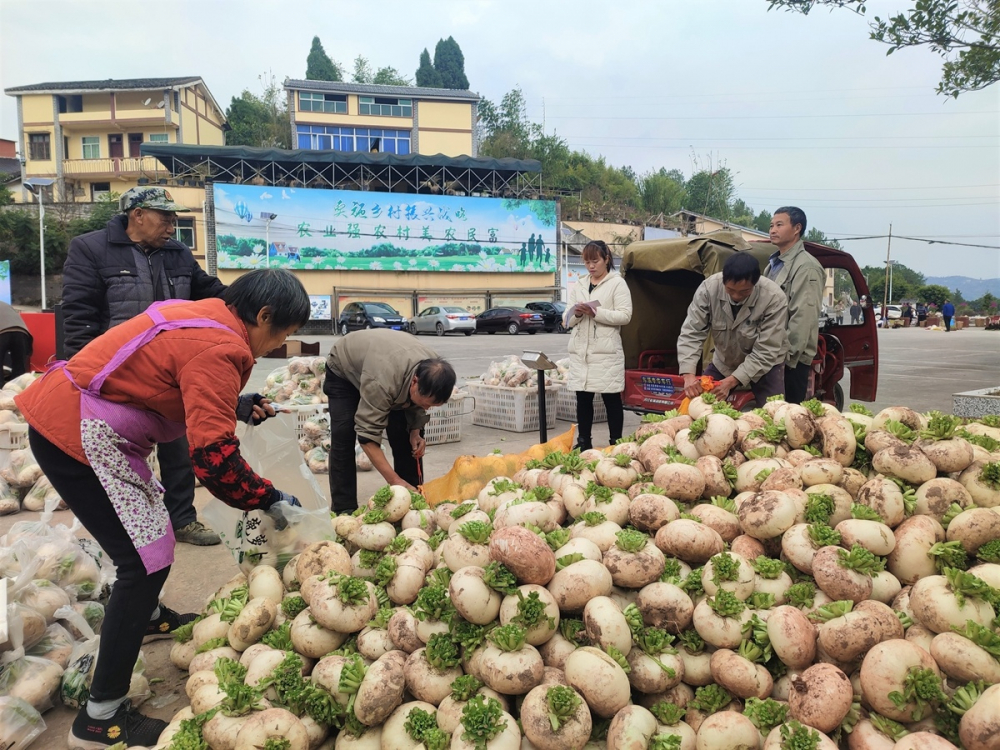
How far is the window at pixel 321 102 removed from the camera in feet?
140

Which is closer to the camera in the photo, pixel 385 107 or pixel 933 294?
pixel 385 107

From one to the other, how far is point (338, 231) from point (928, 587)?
3627 centimetres

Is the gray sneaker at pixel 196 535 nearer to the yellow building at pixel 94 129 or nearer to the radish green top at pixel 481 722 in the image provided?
the radish green top at pixel 481 722

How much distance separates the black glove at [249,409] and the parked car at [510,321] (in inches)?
973

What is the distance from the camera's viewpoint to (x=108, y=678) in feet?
8.25

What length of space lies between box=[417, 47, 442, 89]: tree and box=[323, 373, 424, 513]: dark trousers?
68852 mm

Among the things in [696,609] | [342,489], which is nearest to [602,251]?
[342,489]

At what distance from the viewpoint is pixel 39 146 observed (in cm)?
4194

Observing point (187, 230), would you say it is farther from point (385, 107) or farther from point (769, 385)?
point (769, 385)

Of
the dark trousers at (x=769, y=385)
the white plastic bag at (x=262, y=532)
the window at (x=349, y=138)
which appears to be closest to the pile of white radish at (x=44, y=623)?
the white plastic bag at (x=262, y=532)

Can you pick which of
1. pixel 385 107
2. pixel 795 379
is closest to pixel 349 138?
pixel 385 107

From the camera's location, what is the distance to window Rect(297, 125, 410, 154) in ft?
140

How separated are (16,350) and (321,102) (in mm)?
39287

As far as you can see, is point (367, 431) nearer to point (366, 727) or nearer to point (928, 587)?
point (366, 727)
